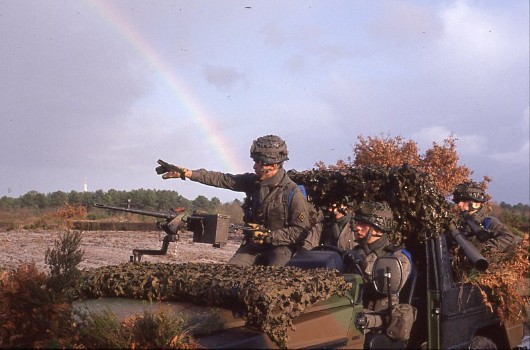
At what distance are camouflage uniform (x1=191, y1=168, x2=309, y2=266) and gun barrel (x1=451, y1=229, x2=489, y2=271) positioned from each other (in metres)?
1.54

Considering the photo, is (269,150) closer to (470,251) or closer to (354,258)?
(354,258)

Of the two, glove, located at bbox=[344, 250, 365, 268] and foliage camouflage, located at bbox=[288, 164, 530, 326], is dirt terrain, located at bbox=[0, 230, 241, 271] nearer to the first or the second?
foliage camouflage, located at bbox=[288, 164, 530, 326]

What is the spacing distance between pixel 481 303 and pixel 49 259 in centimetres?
439

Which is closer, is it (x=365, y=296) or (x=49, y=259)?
(x=49, y=259)

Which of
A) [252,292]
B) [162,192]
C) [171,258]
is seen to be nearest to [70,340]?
[252,292]

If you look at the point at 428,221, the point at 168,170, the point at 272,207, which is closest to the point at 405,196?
the point at 428,221

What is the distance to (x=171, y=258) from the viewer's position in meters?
19.2

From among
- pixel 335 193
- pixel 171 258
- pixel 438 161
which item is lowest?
pixel 171 258

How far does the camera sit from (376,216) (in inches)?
260

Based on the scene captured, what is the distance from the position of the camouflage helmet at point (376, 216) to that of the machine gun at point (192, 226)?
1297 mm

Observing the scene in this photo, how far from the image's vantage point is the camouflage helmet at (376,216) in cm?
655

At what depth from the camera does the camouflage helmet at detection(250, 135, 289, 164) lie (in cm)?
750

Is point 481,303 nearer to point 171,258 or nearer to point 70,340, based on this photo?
point 70,340

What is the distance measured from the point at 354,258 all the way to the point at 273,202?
5.18 feet
